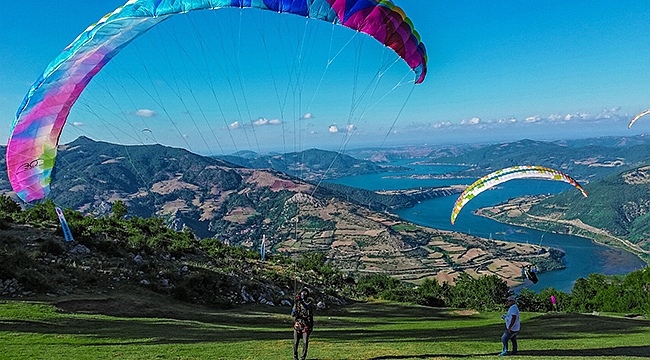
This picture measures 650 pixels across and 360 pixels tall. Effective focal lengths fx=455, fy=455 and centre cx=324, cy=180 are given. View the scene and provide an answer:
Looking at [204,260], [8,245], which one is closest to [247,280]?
[204,260]

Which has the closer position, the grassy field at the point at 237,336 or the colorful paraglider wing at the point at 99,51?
the colorful paraglider wing at the point at 99,51

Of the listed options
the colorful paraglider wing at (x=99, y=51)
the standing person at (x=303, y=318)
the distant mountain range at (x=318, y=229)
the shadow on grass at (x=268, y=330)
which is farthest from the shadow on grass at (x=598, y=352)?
the distant mountain range at (x=318, y=229)

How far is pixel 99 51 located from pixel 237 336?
879 cm

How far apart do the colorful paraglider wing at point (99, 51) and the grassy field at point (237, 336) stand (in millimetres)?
3986

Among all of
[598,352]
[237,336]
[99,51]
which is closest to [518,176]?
[598,352]

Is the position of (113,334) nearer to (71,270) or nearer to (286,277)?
(71,270)

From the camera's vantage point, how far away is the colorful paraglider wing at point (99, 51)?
10008mm

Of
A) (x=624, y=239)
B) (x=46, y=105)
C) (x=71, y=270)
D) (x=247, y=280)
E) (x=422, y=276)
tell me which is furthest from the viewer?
(x=624, y=239)

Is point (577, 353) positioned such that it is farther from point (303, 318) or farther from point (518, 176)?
point (518, 176)

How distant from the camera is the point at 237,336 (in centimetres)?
1377

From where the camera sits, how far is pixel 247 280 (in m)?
27.0

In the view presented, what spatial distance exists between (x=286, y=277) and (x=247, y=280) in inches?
226

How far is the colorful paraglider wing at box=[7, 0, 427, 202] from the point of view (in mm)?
10008

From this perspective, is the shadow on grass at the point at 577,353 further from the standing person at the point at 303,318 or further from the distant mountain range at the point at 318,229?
the distant mountain range at the point at 318,229
